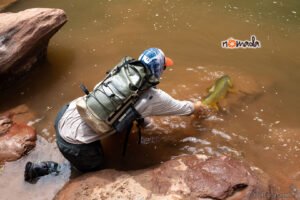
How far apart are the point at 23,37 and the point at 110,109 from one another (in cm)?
273

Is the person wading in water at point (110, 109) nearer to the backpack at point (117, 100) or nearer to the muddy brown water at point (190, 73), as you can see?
the backpack at point (117, 100)

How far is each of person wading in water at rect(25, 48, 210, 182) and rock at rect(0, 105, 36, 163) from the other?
1.46 ft

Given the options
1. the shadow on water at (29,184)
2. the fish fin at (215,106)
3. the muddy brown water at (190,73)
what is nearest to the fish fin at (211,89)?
the muddy brown water at (190,73)

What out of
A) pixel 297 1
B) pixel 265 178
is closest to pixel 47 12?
pixel 265 178

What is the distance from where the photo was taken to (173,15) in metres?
7.86

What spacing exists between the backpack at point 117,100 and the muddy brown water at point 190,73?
88cm

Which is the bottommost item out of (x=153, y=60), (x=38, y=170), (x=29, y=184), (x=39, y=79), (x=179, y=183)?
(x=29, y=184)

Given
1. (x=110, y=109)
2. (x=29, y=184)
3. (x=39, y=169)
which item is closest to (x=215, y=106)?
(x=110, y=109)

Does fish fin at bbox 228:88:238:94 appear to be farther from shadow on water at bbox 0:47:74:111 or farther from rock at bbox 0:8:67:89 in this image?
rock at bbox 0:8:67:89

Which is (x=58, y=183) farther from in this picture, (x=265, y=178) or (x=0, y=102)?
(x=265, y=178)

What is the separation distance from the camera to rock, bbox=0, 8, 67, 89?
566 cm

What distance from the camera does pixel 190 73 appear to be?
6.19 metres

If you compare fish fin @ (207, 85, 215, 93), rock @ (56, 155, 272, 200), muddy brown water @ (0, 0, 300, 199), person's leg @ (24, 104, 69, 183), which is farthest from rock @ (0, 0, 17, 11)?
rock @ (56, 155, 272, 200)

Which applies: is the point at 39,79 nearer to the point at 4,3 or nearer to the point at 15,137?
the point at 15,137
